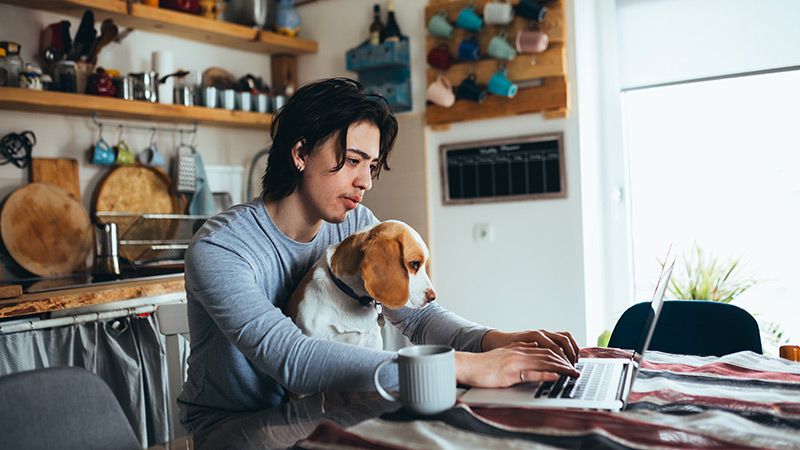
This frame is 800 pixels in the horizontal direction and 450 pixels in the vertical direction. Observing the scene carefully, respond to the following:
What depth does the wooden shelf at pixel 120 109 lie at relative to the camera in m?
2.49

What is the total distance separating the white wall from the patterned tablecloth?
1884mm

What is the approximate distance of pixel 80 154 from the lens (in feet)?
9.37

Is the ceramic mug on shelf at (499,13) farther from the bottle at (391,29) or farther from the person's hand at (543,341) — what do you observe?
the person's hand at (543,341)

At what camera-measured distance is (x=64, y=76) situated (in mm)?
2621

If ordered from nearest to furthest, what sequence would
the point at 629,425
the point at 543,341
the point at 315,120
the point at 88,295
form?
1. the point at 629,425
2. the point at 543,341
3. the point at 315,120
4. the point at 88,295

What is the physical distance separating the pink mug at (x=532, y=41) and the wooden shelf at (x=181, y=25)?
1.25 m

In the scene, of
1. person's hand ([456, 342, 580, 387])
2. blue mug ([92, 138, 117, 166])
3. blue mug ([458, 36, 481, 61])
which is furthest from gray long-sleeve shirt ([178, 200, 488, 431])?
blue mug ([92, 138, 117, 166])

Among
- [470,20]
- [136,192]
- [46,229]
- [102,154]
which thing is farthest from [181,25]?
[470,20]

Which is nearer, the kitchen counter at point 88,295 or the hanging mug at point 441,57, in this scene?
the kitchen counter at point 88,295

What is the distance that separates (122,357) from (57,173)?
927mm

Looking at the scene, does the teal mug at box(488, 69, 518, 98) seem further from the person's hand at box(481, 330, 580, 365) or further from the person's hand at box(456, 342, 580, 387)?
the person's hand at box(456, 342, 580, 387)

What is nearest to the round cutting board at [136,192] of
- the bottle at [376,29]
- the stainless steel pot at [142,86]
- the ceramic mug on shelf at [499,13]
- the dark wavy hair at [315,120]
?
the stainless steel pot at [142,86]

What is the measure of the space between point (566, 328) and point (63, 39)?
2.41 meters

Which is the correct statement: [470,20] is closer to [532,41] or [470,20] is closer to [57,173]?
[532,41]
